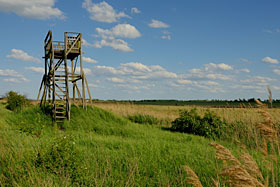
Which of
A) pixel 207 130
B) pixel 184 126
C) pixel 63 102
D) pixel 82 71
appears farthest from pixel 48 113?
pixel 207 130

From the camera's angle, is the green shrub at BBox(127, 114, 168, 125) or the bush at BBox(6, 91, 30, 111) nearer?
the green shrub at BBox(127, 114, 168, 125)

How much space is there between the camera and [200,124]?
47.7 ft

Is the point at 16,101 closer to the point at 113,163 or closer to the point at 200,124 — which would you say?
the point at 200,124

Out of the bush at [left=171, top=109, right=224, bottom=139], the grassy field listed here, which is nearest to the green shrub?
the bush at [left=171, top=109, right=224, bottom=139]

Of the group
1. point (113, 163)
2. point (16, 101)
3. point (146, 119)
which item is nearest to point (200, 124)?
point (146, 119)

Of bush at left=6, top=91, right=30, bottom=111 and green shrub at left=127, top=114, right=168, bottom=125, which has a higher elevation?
bush at left=6, top=91, right=30, bottom=111

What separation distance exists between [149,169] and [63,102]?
11.5 m

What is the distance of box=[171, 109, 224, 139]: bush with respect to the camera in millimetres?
13700

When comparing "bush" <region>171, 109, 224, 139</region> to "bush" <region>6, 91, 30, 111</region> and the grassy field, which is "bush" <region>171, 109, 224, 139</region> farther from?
"bush" <region>6, 91, 30, 111</region>

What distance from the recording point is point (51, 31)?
17.1 m

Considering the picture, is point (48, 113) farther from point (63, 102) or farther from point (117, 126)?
point (117, 126)

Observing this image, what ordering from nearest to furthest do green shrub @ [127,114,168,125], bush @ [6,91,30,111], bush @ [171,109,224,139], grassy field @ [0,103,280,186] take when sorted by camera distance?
grassy field @ [0,103,280,186] < bush @ [171,109,224,139] < green shrub @ [127,114,168,125] < bush @ [6,91,30,111]

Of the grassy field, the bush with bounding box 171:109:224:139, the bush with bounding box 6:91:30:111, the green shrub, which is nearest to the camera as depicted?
the grassy field

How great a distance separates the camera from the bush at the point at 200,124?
13700 millimetres
